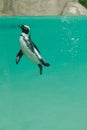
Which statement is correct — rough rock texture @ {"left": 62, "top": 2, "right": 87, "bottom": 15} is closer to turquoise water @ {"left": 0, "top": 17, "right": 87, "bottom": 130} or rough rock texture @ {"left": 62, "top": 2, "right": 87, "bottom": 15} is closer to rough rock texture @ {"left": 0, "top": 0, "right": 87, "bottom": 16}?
rough rock texture @ {"left": 0, "top": 0, "right": 87, "bottom": 16}

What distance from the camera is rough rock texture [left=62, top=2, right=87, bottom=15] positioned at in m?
7.62

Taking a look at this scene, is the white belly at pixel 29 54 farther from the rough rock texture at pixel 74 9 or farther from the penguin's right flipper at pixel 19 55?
the rough rock texture at pixel 74 9

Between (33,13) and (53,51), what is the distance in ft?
6.78

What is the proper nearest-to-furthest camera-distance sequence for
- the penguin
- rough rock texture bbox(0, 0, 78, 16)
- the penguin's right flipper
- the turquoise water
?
the turquoise water
the penguin
the penguin's right flipper
rough rock texture bbox(0, 0, 78, 16)

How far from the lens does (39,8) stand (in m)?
7.83

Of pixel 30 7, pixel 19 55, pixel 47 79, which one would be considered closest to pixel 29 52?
pixel 47 79

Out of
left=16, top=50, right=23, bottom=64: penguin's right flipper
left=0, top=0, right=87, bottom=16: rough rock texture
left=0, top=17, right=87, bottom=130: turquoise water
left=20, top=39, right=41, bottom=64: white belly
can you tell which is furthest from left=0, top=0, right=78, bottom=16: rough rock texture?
left=20, top=39, right=41, bottom=64: white belly

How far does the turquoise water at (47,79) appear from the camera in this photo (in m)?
3.78

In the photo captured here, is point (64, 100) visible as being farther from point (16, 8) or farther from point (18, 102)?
point (16, 8)

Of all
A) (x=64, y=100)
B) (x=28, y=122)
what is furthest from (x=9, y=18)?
(x=28, y=122)

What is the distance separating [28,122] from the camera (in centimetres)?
368

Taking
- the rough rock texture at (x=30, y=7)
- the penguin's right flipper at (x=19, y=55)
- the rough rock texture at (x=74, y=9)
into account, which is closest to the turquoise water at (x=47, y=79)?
the penguin's right flipper at (x=19, y=55)

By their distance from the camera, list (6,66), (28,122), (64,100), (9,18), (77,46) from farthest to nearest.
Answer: (9,18) < (77,46) < (6,66) < (64,100) < (28,122)

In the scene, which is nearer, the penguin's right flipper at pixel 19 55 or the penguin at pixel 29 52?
the penguin at pixel 29 52
